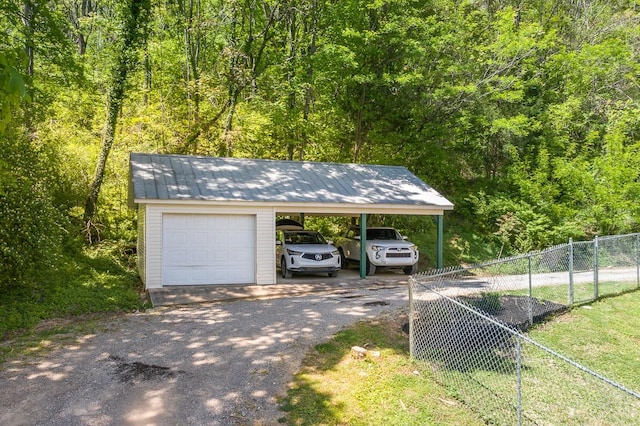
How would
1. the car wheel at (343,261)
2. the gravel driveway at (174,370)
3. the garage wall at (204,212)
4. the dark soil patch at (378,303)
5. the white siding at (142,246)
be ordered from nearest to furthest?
the gravel driveway at (174,370)
the dark soil patch at (378,303)
the garage wall at (204,212)
the white siding at (142,246)
the car wheel at (343,261)

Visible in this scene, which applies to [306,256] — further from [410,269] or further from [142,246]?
[142,246]

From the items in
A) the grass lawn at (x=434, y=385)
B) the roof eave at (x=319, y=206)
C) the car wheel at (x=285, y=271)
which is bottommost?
the grass lawn at (x=434, y=385)

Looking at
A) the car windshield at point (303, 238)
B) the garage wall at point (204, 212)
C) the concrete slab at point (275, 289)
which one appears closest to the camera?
the concrete slab at point (275, 289)

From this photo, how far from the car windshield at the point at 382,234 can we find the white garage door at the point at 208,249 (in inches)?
172

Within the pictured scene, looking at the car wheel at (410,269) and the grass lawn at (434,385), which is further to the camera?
the car wheel at (410,269)

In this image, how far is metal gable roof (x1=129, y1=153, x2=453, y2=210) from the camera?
471 inches

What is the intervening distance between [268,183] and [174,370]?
8.27 metres

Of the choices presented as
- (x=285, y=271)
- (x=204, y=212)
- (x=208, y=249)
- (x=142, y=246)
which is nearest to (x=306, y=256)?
(x=285, y=271)

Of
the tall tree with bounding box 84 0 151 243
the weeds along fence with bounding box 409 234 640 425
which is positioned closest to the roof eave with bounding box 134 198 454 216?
the tall tree with bounding box 84 0 151 243

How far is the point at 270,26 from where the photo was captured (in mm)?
19203

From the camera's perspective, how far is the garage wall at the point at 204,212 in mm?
11242

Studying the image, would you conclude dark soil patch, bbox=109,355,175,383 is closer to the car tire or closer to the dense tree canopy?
the car tire

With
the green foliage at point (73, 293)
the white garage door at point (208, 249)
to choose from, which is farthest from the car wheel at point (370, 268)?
the green foliage at point (73, 293)

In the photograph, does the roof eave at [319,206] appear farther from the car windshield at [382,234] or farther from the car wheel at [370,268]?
the car wheel at [370,268]
